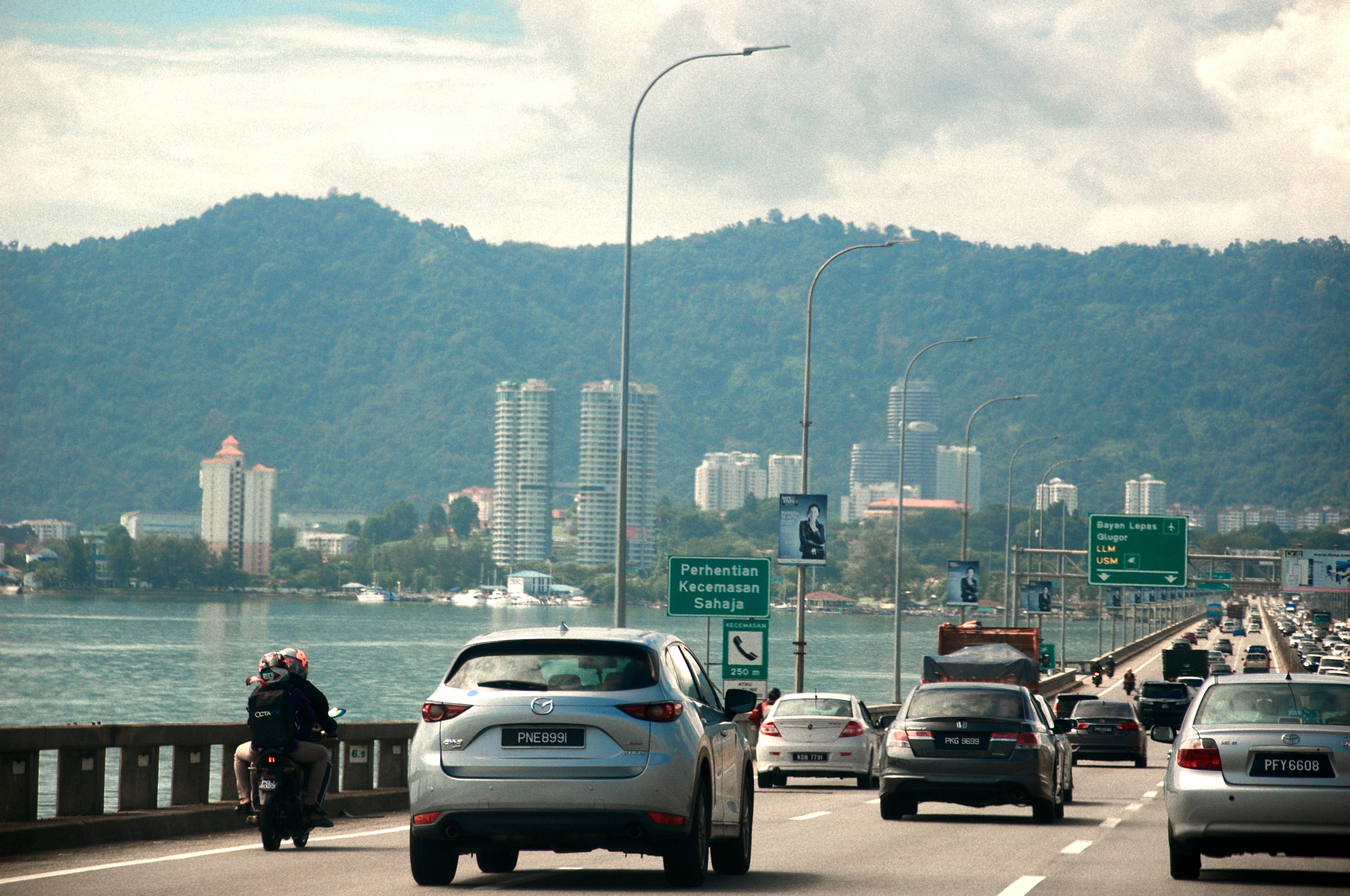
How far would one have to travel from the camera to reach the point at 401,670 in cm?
10262

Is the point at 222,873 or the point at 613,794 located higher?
the point at 613,794

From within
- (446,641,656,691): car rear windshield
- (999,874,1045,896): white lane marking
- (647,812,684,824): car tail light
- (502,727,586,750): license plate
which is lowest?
(999,874,1045,896): white lane marking

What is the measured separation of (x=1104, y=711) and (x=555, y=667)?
25.3 m

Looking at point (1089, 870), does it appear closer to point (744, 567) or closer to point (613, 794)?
point (613, 794)

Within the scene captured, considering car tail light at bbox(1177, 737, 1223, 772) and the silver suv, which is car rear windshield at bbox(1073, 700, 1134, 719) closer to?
car tail light at bbox(1177, 737, 1223, 772)

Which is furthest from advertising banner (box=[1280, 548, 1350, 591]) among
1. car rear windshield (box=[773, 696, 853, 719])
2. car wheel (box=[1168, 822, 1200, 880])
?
car wheel (box=[1168, 822, 1200, 880])

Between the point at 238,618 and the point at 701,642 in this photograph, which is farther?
the point at 238,618

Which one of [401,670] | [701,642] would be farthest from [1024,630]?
[701,642]

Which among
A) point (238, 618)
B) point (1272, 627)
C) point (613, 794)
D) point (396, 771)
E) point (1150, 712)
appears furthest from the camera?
point (238, 618)

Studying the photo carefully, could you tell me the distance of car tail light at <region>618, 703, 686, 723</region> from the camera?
10359 mm

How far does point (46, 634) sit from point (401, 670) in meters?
41.5

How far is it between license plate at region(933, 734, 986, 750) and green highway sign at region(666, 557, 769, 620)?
→ 1403 centimetres

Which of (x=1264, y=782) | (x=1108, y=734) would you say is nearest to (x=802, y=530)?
(x=1108, y=734)

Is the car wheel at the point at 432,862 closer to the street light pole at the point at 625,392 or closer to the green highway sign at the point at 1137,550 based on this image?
the street light pole at the point at 625,392
